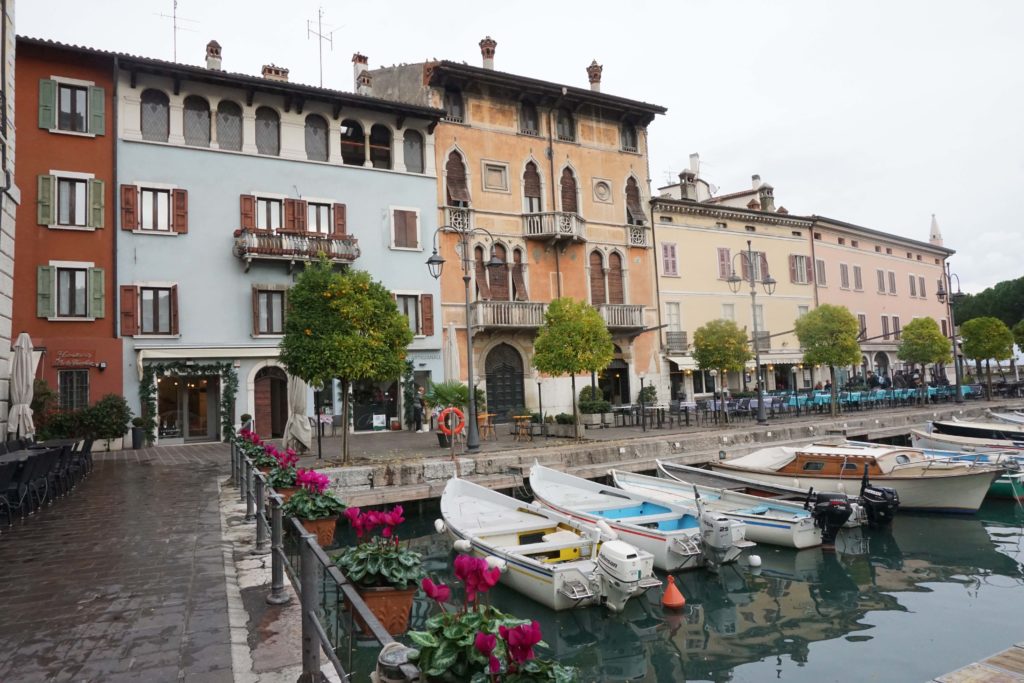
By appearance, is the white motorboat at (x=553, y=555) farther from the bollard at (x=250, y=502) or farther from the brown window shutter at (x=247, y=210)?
the brown window shutter at (x=247, y=210)

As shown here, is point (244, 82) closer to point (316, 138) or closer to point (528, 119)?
point (316, 138)

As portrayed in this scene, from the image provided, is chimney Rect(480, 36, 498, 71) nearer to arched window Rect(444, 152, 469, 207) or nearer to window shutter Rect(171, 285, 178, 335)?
arched window Rect(444, 152, 469, 207)

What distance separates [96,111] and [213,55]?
5.68 m

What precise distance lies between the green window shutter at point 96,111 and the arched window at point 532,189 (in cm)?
1631

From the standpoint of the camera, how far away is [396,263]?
26.6 metres

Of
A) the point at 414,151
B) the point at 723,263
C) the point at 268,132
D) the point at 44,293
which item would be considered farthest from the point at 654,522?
the point at 723,263

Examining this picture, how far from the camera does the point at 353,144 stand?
1043 inches

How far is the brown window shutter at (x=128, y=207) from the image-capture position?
21844mm

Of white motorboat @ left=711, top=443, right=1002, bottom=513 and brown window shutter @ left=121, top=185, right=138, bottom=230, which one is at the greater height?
brown window shutter @ left=121, top=185, right=138, bottom=230

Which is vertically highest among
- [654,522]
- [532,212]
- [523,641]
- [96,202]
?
[532,212]

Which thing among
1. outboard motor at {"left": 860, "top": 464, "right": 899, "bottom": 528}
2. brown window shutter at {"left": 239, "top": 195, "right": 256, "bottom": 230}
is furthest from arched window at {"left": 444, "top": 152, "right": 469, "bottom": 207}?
outboard motor at {"left": 860, "top": 464, "right": 899, "bottom": 528}

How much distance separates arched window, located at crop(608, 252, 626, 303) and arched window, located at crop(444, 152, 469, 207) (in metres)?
7.96

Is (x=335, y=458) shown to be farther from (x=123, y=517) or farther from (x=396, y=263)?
(x=396, y=263)

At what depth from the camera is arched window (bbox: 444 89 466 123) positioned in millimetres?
28453
